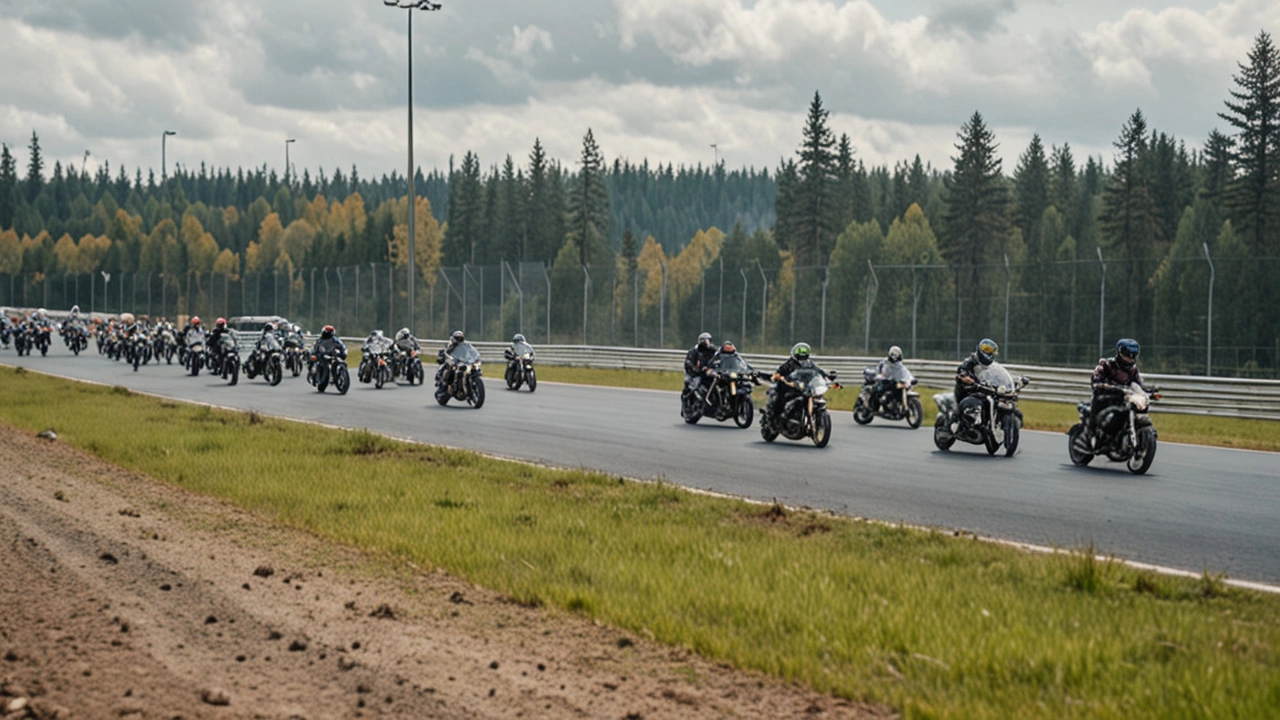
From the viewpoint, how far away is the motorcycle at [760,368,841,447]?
19344 millimetres

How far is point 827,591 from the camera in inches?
309

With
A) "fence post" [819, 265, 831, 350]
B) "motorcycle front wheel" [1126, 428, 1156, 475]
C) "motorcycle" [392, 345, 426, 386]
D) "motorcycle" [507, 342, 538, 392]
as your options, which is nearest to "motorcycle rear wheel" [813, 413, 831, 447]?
"motorcycle front wheel" [1126, 428, 1156, 475]

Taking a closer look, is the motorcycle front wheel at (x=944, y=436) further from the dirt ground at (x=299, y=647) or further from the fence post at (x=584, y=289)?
the fence post at (x=584, y=289)

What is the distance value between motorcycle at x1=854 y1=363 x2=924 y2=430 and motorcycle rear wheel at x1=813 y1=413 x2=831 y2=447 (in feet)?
13.2

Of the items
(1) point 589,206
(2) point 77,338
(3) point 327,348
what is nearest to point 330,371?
(3) point 327,348

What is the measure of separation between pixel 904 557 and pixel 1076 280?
83.3 feet

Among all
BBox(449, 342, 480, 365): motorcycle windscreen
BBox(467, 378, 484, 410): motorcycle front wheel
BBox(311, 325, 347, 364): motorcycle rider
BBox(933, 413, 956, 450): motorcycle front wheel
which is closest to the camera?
BBox(933, 413, 956, 450): motorcycle front wheel

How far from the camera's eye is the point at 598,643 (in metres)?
6.89

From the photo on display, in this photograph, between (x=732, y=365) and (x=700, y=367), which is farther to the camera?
(x=700, y=367)

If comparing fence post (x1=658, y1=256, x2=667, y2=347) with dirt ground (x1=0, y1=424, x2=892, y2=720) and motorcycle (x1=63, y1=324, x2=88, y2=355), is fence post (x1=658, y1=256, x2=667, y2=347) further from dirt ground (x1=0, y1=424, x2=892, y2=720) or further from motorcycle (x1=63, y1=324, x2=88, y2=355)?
dirt ground (x1=0, y1=424, x2=892, y2=720)

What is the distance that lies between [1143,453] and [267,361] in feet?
84.8

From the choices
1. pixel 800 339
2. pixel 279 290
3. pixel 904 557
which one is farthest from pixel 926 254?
pixel 904 557

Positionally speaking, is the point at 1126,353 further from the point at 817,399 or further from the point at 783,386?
the point at 783,386

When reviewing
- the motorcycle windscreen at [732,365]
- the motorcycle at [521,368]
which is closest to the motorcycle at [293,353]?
the motorcycle at [521,368]
